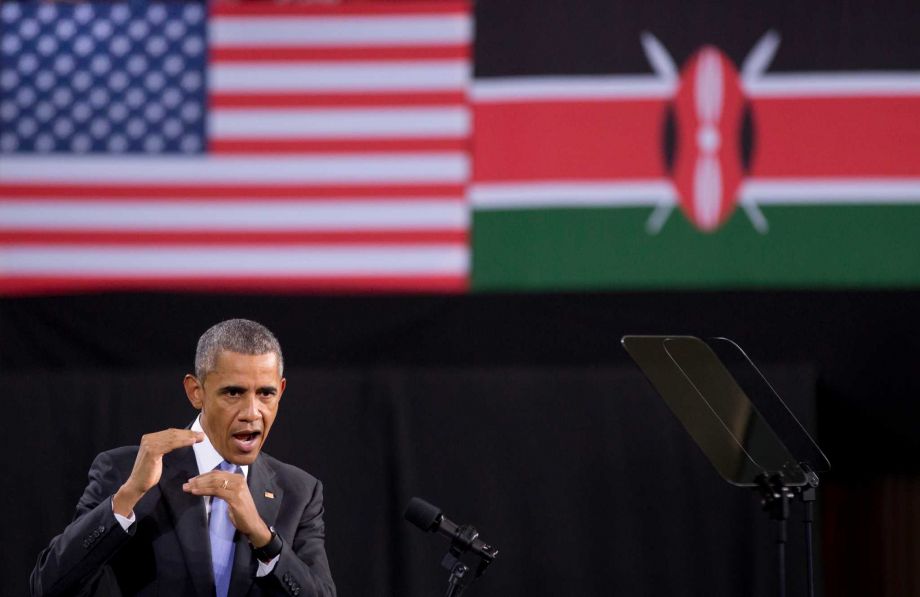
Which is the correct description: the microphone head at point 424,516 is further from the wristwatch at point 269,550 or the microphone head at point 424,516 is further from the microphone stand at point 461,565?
the wristwatch at point 269,550

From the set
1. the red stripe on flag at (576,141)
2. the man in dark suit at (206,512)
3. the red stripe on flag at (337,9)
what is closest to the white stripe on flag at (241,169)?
the red stripe on flag at (576,141)

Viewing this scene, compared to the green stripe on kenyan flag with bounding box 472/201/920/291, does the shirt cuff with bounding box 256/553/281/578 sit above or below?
below

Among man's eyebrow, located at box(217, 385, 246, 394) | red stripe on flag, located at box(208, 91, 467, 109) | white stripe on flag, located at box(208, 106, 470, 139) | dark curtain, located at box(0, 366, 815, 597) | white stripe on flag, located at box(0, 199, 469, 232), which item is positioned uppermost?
red stripe on flag, located at box(208, 91, 467, 109)

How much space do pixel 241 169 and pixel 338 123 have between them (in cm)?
44

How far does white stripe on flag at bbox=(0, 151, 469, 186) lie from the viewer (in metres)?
5.28

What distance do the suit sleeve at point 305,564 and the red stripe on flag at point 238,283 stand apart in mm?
2016

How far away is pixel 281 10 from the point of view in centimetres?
531

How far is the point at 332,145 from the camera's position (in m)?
5.30

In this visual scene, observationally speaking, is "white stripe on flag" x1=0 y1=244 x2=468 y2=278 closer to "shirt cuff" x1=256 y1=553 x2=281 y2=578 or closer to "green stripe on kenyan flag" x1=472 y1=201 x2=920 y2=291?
"green stripe on kenyan flag" x1=472 y1=201 x2=920 y2=291

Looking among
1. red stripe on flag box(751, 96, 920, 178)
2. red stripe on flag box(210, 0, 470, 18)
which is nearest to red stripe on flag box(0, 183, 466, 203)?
red stripe on flag box(210, 0, 470, 18)

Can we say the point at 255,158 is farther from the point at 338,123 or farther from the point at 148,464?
the point at 148,464

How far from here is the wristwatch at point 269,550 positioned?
2834 millimetres

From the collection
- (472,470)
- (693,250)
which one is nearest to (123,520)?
(472,470)

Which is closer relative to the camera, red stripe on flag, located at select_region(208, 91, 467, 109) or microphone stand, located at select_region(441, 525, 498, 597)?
microphone stand, located at select_region(441, 525, 498, 597)
